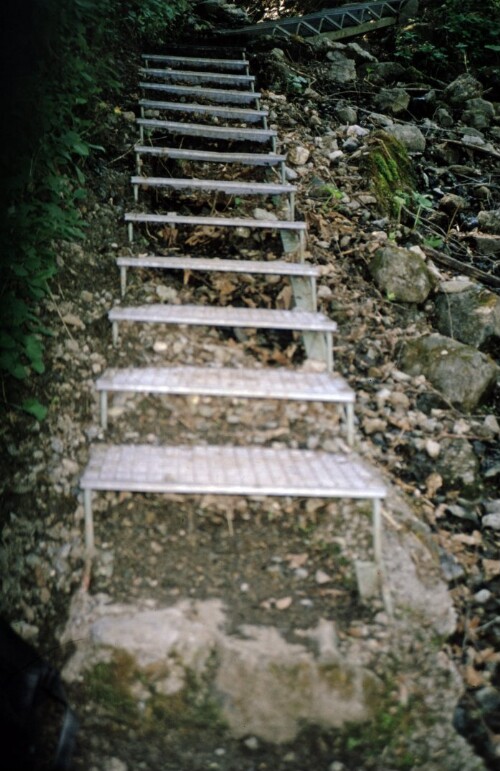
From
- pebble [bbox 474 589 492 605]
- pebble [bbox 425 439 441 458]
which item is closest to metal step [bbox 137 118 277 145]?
pebble [bbox 425 439 441 458]

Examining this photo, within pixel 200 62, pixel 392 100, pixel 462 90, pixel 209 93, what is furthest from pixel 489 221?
pixel 200 62

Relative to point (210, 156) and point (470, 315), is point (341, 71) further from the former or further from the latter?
point (470, 315)

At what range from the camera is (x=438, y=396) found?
9.17ft

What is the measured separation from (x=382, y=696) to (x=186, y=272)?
227 cm

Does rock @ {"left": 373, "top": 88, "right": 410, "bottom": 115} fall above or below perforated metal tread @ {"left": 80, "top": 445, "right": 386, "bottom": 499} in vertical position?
above

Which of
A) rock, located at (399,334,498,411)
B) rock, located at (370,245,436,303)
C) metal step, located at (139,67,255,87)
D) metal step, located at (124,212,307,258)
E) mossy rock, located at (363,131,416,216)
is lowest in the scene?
rock, located at (399,334,498,411)

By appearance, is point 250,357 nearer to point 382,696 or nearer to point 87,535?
point 87,535

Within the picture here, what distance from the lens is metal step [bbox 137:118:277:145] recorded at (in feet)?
12.7

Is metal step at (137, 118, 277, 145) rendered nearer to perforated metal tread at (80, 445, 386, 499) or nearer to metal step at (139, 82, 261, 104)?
metal step at (139, 82, 261, 104)

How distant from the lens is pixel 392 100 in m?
5.59

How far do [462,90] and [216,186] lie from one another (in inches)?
171

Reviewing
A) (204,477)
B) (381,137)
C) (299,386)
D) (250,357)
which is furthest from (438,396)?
(381,137)

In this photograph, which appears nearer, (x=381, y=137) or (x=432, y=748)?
(x=432, y=748)

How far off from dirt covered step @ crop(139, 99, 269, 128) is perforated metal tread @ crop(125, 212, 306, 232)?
1352mm
